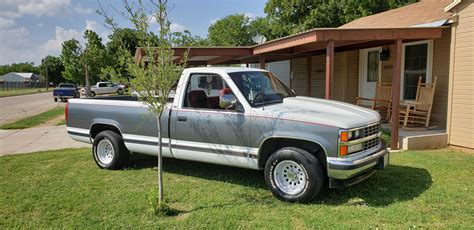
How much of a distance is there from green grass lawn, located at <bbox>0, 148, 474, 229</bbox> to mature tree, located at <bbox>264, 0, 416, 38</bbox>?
21.3 meters

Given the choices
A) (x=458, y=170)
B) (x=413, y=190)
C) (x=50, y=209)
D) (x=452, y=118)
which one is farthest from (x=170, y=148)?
(x=452, y=118)

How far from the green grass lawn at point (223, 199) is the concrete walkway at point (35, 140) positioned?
261 centimetres

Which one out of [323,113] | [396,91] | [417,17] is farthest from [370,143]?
[417,17]

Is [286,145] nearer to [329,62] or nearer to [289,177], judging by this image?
[289,177]

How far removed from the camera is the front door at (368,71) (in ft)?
41.4

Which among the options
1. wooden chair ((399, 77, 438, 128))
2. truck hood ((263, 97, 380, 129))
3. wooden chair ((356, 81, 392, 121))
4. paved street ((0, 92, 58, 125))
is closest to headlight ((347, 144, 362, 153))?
truck hood ((263, 97, 380, 129))

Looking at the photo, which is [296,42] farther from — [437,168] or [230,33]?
[230,33]

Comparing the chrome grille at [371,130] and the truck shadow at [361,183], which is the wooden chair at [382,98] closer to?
the truck shadow at [361,183]

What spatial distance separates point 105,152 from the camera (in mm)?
7070

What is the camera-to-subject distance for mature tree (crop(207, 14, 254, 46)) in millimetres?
59125

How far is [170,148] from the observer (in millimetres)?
5980

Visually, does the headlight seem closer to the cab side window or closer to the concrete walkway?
the cab side window

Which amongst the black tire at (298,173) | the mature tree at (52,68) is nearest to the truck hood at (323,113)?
the black tire at (298,173)

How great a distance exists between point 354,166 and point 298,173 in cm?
74
